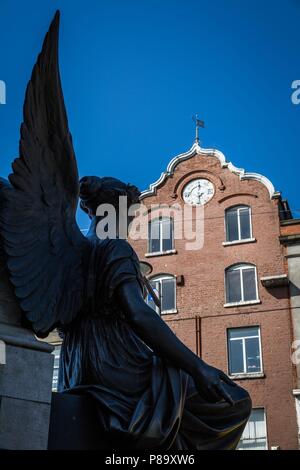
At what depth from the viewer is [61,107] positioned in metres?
3.81

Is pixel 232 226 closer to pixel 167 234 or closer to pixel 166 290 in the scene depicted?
pixel 167 234

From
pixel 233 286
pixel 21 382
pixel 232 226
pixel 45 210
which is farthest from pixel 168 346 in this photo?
pixel 232 226

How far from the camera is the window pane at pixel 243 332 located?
74.7 ft

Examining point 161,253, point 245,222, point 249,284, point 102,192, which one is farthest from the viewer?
point 161,253

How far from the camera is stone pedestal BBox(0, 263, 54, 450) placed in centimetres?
311

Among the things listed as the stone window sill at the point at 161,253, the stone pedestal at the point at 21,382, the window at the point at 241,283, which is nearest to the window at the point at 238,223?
the window at the point at 241,283

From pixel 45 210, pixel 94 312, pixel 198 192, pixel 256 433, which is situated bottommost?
pixel 94 312

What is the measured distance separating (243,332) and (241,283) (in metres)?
1.93

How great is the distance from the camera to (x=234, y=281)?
949 inches

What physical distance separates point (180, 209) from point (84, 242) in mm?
22653

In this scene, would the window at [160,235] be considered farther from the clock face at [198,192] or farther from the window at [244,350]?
the window at [244,350]

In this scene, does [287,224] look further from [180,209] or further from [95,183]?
[95,183]

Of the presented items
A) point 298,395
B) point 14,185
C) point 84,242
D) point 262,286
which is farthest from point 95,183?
A: point 262,286

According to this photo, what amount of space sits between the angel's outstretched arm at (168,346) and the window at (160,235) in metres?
21.9
